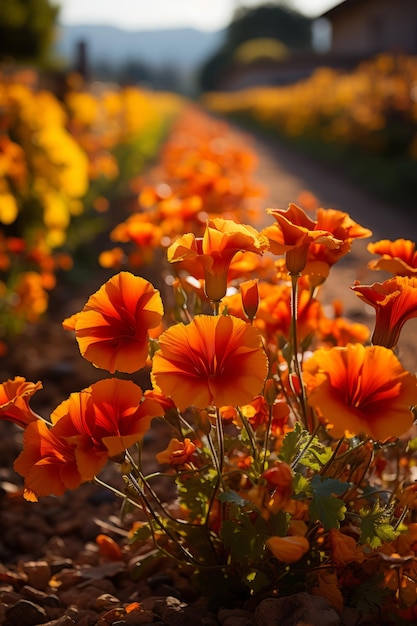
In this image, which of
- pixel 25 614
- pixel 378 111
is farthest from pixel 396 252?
pixel 378 111

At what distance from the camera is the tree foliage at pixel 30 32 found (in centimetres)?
1276

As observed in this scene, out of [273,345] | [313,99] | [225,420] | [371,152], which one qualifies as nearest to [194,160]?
[273,345]

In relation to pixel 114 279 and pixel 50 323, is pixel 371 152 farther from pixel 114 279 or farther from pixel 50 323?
pixel 114 279

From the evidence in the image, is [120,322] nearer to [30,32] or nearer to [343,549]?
[343,549]

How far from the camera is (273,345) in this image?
6.18 ft

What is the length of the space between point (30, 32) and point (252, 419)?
1330 centimetres

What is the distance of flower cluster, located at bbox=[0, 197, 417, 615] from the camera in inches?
43.8

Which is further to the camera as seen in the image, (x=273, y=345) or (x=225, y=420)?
(x=273, y=345)

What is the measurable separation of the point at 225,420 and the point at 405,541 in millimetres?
424

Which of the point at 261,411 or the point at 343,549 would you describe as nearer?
the point at 343,549

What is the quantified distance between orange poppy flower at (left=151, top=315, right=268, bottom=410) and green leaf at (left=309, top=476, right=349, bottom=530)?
0.67 ft

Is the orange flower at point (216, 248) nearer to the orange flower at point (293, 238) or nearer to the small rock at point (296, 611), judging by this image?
the orange flower at point (293, 238)

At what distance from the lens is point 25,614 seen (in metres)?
1.60

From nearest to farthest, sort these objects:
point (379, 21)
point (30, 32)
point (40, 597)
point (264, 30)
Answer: point (40, 597), point (30, 32), point (379, 21), point (264, 30)
